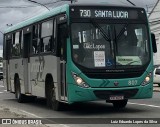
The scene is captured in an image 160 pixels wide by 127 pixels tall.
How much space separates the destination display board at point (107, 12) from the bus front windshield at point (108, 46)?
0.81ft

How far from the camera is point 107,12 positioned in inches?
535

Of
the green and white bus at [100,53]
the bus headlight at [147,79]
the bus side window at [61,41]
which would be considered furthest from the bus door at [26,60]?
the bus headlight at [147,79]

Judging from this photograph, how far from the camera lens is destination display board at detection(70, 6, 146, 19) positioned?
1339 cm

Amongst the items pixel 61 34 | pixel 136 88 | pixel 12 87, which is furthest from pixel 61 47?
pixel 12 87

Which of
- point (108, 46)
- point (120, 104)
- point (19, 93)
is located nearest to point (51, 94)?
point (120, 104)

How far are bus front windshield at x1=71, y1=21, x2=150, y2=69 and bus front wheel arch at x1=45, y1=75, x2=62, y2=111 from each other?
2.08 m

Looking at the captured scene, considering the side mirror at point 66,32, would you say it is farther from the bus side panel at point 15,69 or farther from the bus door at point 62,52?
the bus side panel at point 15,69

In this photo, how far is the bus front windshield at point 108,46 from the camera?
13133 millimetres

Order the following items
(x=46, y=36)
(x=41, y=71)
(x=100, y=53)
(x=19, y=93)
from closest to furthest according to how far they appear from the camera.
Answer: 1. (x=100, y=53)
2. (x=46, y=36)
3. (x=41, y=71)
4. (x=19, y=93)

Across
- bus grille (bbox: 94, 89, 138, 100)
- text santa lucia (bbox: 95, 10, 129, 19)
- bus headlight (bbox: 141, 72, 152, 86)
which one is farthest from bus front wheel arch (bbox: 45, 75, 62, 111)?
bus headlight (bbox: 141, 72, 152, 86)

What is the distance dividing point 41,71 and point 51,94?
1.04 metres

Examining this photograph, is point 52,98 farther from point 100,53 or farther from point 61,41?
point 100,53

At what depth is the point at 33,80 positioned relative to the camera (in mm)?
16891

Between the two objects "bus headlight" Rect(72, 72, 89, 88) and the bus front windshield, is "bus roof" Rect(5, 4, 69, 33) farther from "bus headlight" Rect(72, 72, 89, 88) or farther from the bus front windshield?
"bus headlight" Rect(72, 72, 89, 88)
